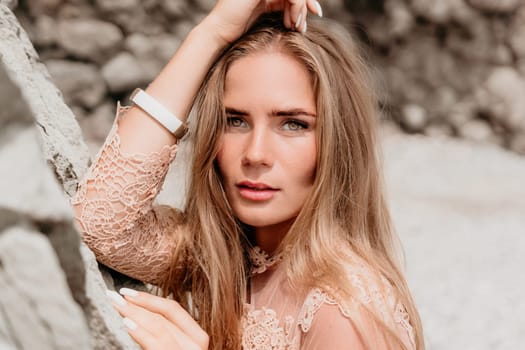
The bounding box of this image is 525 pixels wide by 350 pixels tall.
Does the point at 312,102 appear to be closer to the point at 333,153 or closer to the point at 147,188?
the point at 333,153

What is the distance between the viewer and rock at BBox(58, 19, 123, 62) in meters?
5.65

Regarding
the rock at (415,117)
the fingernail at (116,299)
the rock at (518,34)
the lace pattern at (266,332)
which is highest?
the rock at (518,34)

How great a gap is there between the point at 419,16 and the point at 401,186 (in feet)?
4.83

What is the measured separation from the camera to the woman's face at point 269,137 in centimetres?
157

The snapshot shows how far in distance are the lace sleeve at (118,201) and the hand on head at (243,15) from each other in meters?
0.26

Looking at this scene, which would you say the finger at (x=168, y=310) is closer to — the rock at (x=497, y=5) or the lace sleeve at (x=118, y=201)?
the lace sleeve at (x=118, y=201)

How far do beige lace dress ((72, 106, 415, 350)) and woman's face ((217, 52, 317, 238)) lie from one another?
0.14 m

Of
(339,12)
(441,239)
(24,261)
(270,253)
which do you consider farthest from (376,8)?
(24,261)

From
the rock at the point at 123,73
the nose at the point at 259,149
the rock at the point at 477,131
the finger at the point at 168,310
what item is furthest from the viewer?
the rock at the point at 477,131

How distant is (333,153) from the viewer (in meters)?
1.61

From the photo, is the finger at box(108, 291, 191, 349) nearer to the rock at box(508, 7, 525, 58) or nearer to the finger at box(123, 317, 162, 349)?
the finger at box(123, 317, 162, 349)

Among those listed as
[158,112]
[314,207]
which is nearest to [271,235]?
[314,207]

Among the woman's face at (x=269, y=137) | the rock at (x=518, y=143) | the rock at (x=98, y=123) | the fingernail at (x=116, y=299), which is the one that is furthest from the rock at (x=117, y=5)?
the fingernail at (x=116, y=299)

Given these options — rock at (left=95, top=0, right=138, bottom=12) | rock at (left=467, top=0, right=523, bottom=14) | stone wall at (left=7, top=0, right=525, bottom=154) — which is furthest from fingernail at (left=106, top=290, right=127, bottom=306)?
rock at (left=467, top=0, right=523, bottom=14)
